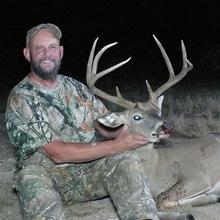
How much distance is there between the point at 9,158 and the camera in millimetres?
6801

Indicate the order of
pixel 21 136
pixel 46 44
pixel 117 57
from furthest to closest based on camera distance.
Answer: pixel 117 57 → pixel 46 44 → pixel 21 136

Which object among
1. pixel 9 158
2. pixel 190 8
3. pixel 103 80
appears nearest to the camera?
pixel 9 158

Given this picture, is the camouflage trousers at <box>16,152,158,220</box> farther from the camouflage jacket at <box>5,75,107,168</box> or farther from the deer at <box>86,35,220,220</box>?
the deer at <box>86,35,220,220</box>

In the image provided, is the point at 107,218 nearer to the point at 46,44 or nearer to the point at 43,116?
the point at 43,116

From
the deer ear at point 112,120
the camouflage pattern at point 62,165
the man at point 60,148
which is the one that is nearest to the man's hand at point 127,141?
the man at point 60,148

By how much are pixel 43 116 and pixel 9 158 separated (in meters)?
2.35

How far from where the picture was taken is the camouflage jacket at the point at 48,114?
4465 millimetres

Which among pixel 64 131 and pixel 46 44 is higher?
pixel 46 44

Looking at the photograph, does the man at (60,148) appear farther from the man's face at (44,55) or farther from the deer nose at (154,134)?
the deer nose at (154,134)

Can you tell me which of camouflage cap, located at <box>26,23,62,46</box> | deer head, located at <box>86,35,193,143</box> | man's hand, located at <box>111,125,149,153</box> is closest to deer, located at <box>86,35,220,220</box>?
deer head, located at <box>86,35,193,143</box>

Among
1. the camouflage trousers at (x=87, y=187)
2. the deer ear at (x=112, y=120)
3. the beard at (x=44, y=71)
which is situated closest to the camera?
the camouflage trousers at (x=87, y=187)

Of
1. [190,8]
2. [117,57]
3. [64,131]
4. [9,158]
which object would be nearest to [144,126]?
[64,131]

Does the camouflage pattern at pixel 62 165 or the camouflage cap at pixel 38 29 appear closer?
the camouflage pattern at pixel 62 165

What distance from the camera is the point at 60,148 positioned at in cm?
449
